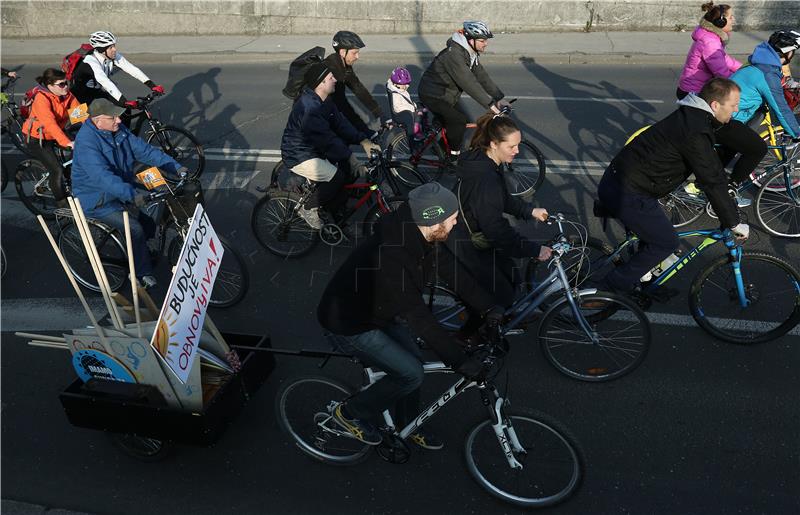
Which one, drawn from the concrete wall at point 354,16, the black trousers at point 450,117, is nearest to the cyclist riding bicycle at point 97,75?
the black trousers at point 450,117

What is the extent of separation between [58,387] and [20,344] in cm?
91

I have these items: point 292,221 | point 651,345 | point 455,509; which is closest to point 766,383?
point 651,345

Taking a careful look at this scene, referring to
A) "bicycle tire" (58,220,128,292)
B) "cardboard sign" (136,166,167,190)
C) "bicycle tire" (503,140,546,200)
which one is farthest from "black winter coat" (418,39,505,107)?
"bicycle tire" (58,220,128,292)

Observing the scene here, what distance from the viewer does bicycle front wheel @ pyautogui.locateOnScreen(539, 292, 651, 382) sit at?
4961mm

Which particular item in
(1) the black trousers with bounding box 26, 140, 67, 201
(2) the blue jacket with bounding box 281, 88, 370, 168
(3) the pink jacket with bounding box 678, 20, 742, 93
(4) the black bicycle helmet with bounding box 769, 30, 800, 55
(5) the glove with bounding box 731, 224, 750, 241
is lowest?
(1) the black trousers with bounding box 26, 140, 67, 201

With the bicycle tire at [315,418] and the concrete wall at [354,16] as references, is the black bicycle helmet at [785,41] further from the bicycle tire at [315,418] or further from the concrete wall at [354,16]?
the concrete wall at [354,16]

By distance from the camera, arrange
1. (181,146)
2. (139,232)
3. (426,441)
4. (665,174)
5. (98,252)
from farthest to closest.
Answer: (181,146) < (98,252) < (139,232) < (665,174) < (426,441)

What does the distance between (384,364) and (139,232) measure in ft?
11.4

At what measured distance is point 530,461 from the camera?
3996 millimetres

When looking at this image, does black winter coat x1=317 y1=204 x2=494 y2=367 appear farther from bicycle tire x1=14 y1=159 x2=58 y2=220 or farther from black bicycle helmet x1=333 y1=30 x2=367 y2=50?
bicycle tire x1=14 y1=159 x2=58 y2=220

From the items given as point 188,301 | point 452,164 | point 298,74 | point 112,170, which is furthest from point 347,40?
point 188,301

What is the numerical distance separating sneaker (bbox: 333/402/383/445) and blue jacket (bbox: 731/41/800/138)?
18.3ft

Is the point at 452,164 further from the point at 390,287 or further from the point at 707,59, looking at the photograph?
the point at 390,287

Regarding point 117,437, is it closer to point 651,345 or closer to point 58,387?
point 58,387
